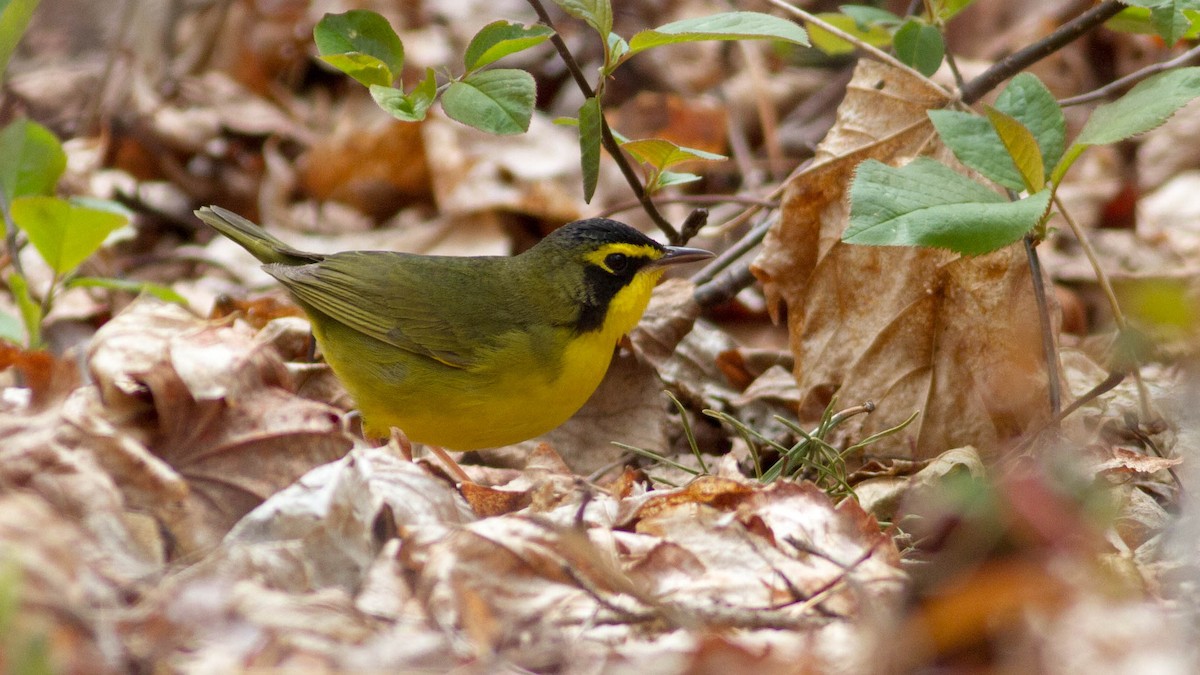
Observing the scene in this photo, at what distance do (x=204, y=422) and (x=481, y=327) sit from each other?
6.18 feet

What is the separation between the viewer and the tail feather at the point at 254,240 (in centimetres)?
561

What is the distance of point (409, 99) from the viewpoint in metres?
3.85

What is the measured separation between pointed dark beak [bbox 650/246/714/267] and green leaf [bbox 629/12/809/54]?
137cm

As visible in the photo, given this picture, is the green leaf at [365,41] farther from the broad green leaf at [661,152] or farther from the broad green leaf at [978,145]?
the broad green leaf at [978,145]

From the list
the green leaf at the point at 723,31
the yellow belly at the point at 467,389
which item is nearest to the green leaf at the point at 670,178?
the green leaf at the point at 723,31

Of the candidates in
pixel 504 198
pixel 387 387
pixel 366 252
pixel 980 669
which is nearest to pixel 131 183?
pixel 504 198

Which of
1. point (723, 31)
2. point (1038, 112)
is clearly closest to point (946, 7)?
point (1038, 112)

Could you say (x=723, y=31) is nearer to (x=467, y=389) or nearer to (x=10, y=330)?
(x=467, y=389)

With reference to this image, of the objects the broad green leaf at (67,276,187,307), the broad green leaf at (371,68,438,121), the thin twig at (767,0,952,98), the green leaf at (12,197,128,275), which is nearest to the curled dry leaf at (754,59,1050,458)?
the thin twig at (767,0,952,98)

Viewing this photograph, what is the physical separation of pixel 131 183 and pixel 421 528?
6175mm

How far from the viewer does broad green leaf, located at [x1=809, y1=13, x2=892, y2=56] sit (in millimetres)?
5027

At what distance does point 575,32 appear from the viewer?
980 cm

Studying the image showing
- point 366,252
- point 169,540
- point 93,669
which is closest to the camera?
point 93,669

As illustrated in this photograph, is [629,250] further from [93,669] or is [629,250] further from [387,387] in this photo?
[93,669]
